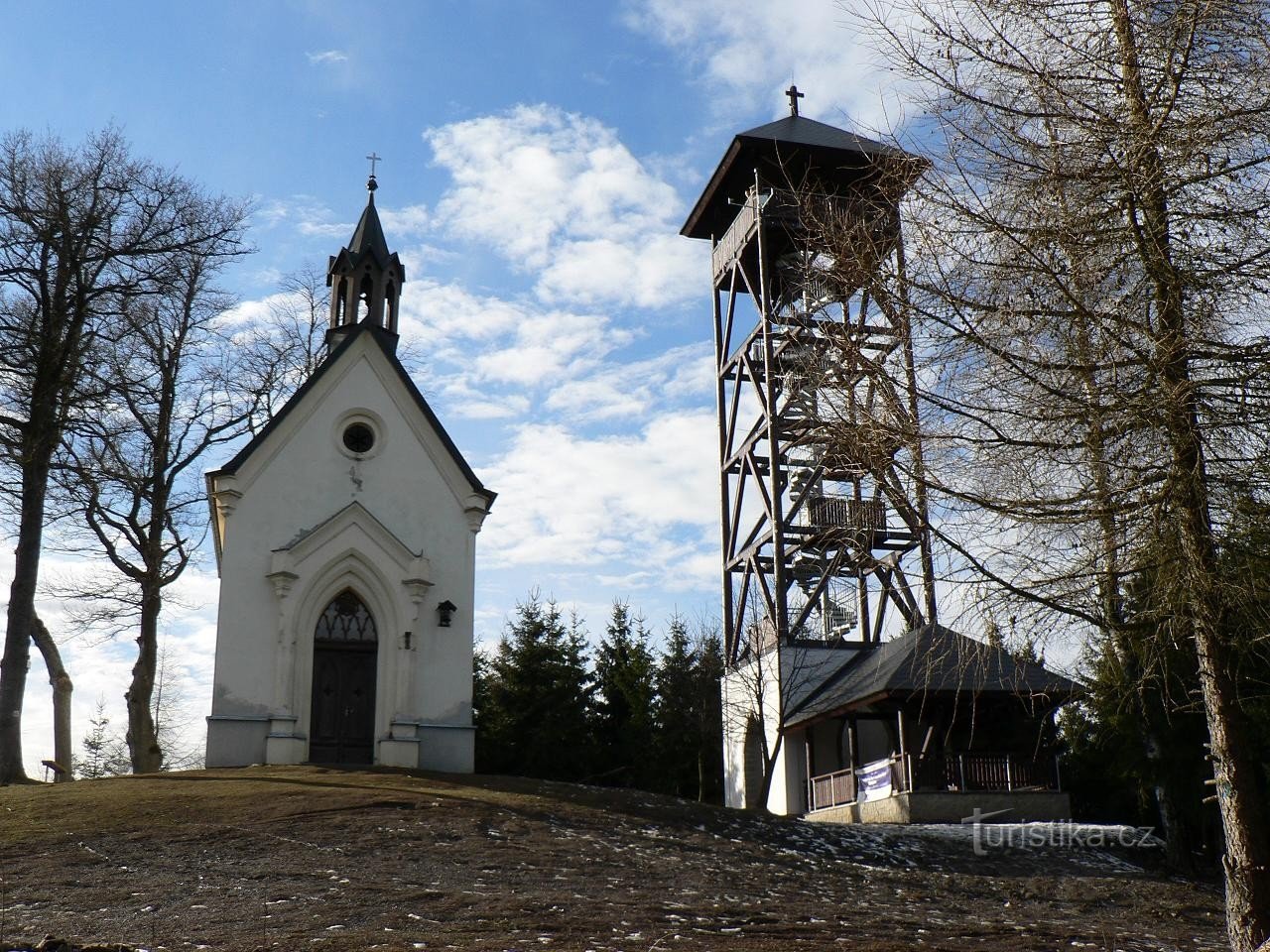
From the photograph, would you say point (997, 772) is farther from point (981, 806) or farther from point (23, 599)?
point (23, 599)

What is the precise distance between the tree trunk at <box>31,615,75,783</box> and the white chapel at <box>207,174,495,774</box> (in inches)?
192

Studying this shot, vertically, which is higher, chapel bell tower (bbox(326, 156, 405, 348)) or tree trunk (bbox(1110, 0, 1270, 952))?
chapel bell tower (bbox(326, 156, 405, 348))

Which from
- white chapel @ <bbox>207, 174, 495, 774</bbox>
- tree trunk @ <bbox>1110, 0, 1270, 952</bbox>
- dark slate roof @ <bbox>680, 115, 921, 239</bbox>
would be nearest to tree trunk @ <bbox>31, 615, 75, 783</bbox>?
white chapel @ <bbox>207, 174, 495, 774</bbox>

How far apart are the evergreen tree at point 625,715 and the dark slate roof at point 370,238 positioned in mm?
16368

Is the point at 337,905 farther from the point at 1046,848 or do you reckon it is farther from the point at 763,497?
the point at 763,497

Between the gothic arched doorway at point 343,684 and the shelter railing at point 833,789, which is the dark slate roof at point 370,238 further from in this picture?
the shelter railing at point 833,789

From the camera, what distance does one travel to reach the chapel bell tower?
23594 mm

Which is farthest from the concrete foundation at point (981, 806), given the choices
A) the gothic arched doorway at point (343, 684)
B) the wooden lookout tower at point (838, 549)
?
the gothic arched doorway at point (343, 684)

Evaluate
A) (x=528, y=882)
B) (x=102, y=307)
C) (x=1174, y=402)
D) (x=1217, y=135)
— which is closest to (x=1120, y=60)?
(x=1217, y=135)

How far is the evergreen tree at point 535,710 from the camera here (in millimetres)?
33594

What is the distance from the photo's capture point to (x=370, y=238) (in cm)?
2445

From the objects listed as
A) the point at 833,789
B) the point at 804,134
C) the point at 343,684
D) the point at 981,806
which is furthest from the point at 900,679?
the point at 804,134

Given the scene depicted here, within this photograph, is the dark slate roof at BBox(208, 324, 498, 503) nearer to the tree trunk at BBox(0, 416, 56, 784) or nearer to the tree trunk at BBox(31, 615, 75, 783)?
the tree trunk at BBox(0, 416, 56, 784)

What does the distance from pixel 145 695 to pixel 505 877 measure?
15.7 meters
